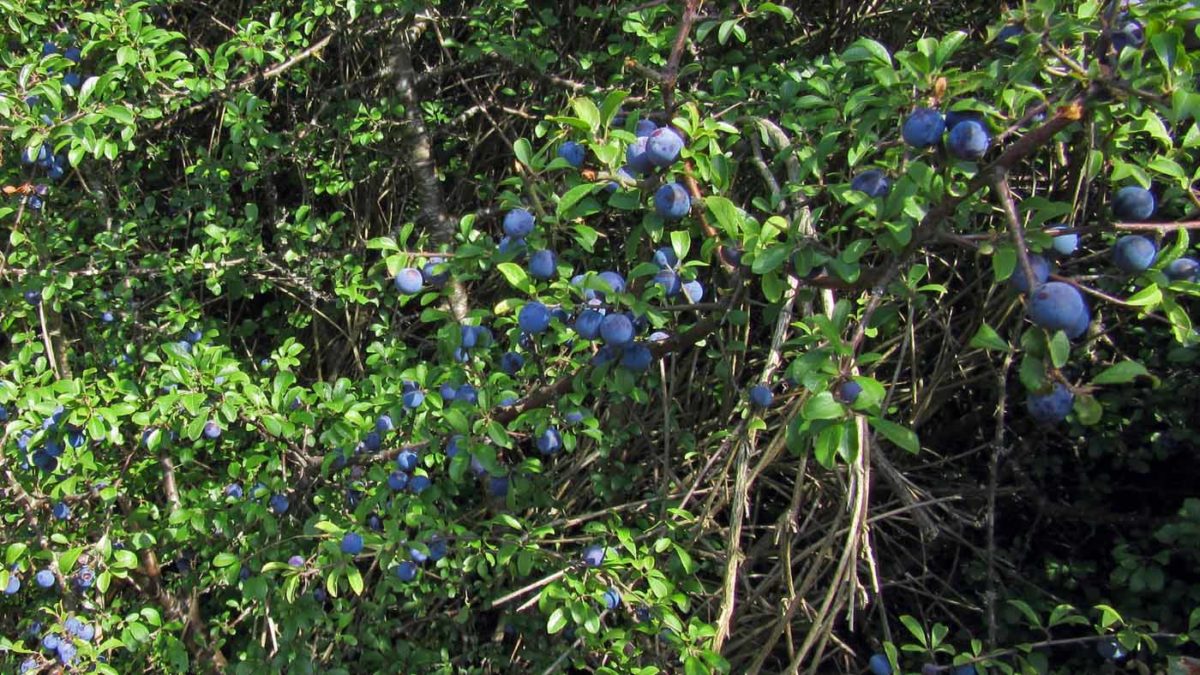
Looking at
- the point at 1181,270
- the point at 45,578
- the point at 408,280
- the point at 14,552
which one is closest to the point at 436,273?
the point at 408,280

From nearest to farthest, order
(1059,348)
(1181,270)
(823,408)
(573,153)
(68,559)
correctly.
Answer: (1059,348)
(823,408)
(1181,270)
(573,153)
(68,559)

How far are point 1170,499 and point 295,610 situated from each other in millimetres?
2006

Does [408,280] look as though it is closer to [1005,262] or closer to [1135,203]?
[1005,262]

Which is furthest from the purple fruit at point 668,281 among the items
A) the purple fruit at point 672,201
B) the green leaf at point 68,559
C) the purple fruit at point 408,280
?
the green leaf at point 68,559

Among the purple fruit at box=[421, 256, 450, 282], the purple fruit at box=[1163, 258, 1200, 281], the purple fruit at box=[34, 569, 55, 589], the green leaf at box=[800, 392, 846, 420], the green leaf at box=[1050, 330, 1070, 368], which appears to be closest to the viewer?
the green leaf at box=[1050, 330, 1070, 368]

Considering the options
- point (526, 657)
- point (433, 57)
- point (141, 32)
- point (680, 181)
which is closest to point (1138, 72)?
point (680, 181)

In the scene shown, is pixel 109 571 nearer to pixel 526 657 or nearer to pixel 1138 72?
pixel 526 657

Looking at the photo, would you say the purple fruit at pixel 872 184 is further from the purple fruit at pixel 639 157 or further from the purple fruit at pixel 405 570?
the purple fruit at pixel 405 570

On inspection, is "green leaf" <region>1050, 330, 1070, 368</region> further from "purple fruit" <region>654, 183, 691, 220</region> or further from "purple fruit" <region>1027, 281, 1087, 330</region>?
"purple fruit" <region>654, 183, 691, 220</region>

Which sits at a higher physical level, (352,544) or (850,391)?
(850,391)

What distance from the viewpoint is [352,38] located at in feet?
8.71

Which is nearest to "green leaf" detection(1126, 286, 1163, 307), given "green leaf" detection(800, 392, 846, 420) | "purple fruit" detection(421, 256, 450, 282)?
"green leaf" detection(800, 392, 846, 420)

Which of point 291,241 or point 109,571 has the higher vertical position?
point 291,241

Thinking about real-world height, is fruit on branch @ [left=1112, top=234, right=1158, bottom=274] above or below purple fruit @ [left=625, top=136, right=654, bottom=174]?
below
